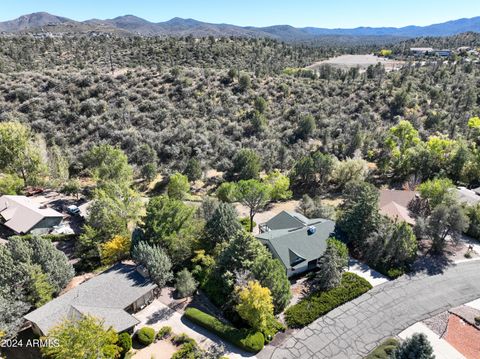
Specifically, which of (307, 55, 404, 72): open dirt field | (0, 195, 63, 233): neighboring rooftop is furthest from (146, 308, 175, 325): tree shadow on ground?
(307, 55, 404, 72): open dirt field

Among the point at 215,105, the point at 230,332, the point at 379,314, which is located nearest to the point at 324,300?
the point at 379,314

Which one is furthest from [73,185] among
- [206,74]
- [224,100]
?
[206,74]

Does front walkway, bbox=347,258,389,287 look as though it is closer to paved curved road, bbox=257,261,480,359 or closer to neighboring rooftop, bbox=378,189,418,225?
paved curved road, bbox=257,261,480,359

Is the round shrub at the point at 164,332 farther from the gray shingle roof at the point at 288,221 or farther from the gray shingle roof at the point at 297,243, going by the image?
the gray shingle roof at the point at 288,221

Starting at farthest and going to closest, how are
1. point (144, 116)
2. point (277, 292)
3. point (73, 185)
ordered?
point (144, 116) < point (73, 185) < point (277, 292)

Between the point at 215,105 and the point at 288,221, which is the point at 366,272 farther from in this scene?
the point at 215,105

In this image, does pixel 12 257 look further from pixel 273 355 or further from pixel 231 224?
pixel 273 355
